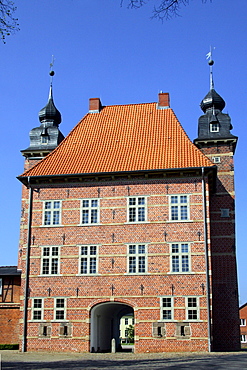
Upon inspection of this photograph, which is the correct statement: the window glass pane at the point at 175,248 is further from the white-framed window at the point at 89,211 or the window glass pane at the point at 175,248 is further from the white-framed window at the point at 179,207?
the white-framed window at the point at 89,211

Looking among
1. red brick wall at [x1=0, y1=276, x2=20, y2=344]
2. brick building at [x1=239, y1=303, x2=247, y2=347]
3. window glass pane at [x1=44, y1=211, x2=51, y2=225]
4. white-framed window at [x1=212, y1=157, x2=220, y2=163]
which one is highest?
white-framed window at [x1=212, y1=157, x2=220, y2=163]

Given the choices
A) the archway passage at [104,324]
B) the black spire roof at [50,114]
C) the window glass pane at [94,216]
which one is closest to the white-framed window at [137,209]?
the window glass pane at [94,216]

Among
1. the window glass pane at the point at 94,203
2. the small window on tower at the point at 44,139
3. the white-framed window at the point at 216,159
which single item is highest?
A: the small window on tower at the point at 44,139

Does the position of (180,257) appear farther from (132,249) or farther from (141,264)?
(132,249)

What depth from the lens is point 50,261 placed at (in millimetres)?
24328

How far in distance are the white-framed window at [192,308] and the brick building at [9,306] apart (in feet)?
33.8

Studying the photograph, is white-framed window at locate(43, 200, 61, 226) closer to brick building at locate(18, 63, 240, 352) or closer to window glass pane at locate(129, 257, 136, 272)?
brick building at locate(18, 63, 240, 352)

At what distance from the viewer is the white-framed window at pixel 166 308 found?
2272 centimetres

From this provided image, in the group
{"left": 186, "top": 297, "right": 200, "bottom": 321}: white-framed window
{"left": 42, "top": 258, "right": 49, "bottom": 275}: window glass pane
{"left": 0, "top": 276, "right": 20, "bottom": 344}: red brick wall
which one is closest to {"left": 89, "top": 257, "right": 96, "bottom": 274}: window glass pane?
{"left": 42, "top": 258, "right": 49, "bottom": 275}: window glass pane

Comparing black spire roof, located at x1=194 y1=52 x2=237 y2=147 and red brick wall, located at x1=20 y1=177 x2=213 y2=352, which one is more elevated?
black spire roof, located at x1=194 y1=52 x2=237 y2=147

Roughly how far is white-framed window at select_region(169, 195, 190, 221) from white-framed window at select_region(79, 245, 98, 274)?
417 centimetres

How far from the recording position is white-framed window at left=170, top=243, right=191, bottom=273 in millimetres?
23219

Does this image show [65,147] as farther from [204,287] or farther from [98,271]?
[204,287]

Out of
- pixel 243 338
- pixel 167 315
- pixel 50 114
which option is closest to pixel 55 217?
pixel 167 315
